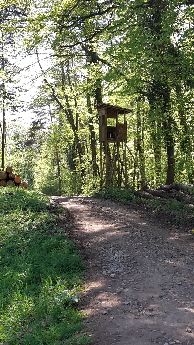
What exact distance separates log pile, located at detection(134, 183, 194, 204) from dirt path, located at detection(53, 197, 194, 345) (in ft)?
9.31

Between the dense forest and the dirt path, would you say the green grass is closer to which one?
the dirt path

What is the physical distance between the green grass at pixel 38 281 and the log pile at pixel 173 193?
500 centimetres

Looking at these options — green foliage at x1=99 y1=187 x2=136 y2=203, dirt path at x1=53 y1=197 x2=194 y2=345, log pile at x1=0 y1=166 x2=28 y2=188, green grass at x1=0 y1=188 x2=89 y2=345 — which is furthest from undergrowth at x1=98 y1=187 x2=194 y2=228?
log pile at x1=0 y1=166 x2=28 y2=188

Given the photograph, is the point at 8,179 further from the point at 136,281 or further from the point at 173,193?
the point at 136,281

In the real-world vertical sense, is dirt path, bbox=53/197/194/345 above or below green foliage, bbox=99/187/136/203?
below

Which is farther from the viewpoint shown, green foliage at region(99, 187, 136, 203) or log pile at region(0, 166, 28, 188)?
log pile at region(0, 166, 28, 188)

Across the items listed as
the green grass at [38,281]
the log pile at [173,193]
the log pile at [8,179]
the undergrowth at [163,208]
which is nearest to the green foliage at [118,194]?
the undergrowth at [163,208]

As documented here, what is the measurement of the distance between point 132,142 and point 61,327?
66.7 feet

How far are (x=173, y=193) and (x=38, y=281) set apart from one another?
8.64m

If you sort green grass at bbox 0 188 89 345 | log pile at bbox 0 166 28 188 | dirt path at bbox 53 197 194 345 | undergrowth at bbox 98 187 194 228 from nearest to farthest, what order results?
dirt path at bbox 53 197 194 345 < green grass at bbox 0 188 89 345 < undergrowth at bbox 98 187 194 228 < log pile at bbox 0 166 28 188

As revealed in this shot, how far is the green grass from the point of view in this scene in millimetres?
4828

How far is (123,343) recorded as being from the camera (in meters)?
4.11

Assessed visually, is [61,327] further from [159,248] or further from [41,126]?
[41,126]

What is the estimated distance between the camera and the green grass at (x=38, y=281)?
4.83m
